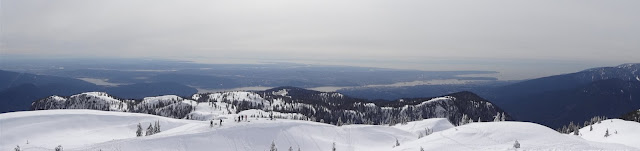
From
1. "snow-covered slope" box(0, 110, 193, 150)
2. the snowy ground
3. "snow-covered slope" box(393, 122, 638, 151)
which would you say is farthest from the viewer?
"snow-covered slope" box(0, 110, 193, 150)

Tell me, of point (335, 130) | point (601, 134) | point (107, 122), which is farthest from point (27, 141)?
point (601, 134)

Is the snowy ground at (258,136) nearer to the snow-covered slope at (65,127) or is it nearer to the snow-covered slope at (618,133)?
the snow-covered slope at (65,127)

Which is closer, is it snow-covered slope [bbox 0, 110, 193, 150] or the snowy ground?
the snowy ground

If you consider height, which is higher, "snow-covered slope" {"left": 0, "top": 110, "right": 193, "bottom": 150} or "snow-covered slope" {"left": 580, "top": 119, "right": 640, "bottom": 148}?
"snow-covered slope" {"left": 580, "top": 119, "right": 640, "bottom": 148}

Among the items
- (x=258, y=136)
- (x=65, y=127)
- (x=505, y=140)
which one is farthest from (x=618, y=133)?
(x=65, y=127)

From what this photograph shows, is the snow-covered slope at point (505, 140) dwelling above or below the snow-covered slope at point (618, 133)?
above

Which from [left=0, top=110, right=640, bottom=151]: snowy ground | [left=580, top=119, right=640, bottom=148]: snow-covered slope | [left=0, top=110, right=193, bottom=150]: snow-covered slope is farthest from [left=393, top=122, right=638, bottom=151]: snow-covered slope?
[left=0, top=110, right=193, bottom=150]: snow-covered slope

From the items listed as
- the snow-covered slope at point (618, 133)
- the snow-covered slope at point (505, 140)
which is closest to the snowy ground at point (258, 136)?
the snow-covered slope at point (505, 140)

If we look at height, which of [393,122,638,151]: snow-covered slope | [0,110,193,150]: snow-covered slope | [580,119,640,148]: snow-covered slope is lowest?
[0,110,193,150]: snow-covered slope

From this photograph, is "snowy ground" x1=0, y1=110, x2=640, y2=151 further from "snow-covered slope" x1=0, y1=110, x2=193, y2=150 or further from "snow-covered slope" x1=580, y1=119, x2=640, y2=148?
"snow-covered slope" x1=580, y1=119, x2=640, y2=148
